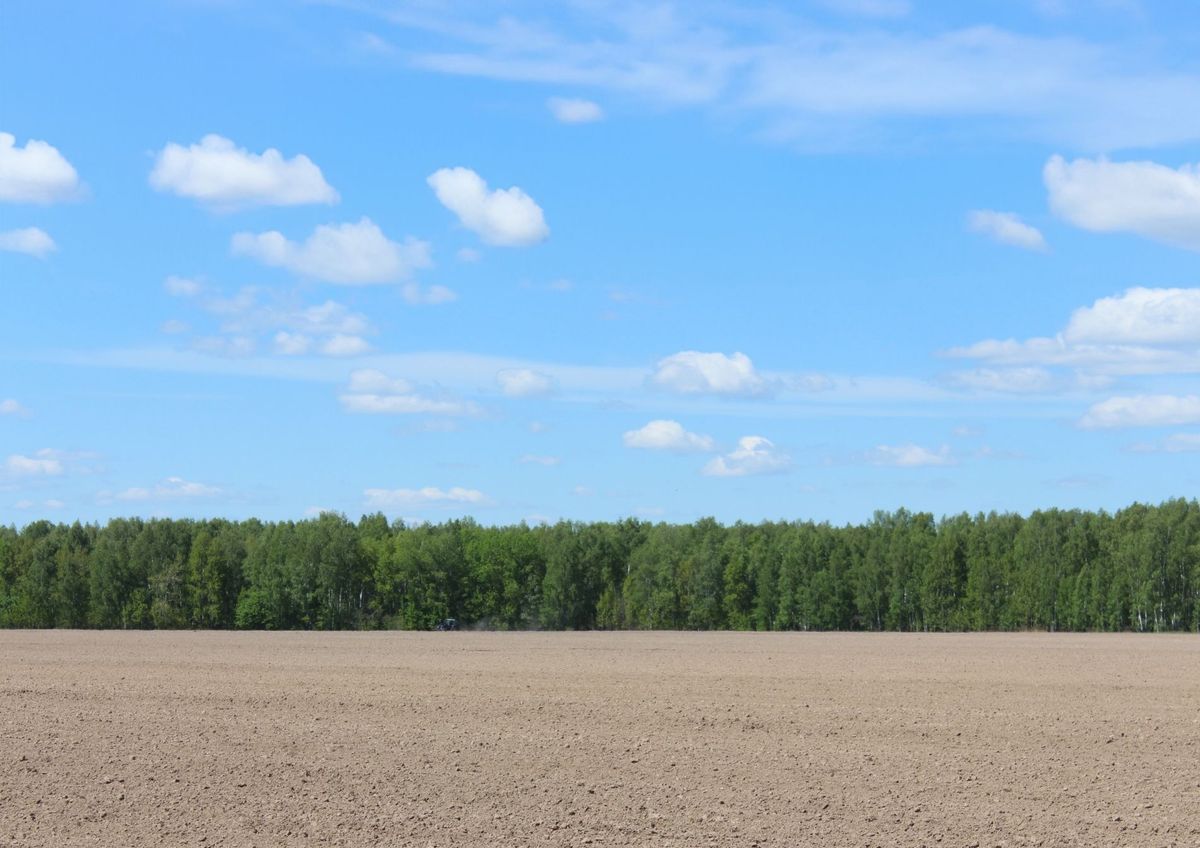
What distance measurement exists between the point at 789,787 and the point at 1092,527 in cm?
9156

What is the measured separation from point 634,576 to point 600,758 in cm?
9008

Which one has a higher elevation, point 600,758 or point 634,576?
point 634,576

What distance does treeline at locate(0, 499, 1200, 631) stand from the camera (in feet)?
334

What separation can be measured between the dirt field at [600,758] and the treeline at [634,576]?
194 ft

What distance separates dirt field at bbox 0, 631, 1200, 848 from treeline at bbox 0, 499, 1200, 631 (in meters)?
59.3

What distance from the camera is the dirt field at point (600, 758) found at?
18.9 metres

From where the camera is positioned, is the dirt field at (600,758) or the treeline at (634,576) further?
the treeline at (634,576)

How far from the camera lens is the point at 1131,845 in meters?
17.9

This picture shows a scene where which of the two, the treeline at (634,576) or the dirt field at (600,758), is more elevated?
the treeline at (634,576)

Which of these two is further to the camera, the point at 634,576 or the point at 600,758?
the point at 634,576

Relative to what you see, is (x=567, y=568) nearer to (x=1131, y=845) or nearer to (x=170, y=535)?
(x=170, y=535)

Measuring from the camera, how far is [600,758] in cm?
2458

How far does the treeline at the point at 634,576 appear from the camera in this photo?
102m

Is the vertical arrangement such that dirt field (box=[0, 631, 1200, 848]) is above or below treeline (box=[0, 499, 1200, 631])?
below
